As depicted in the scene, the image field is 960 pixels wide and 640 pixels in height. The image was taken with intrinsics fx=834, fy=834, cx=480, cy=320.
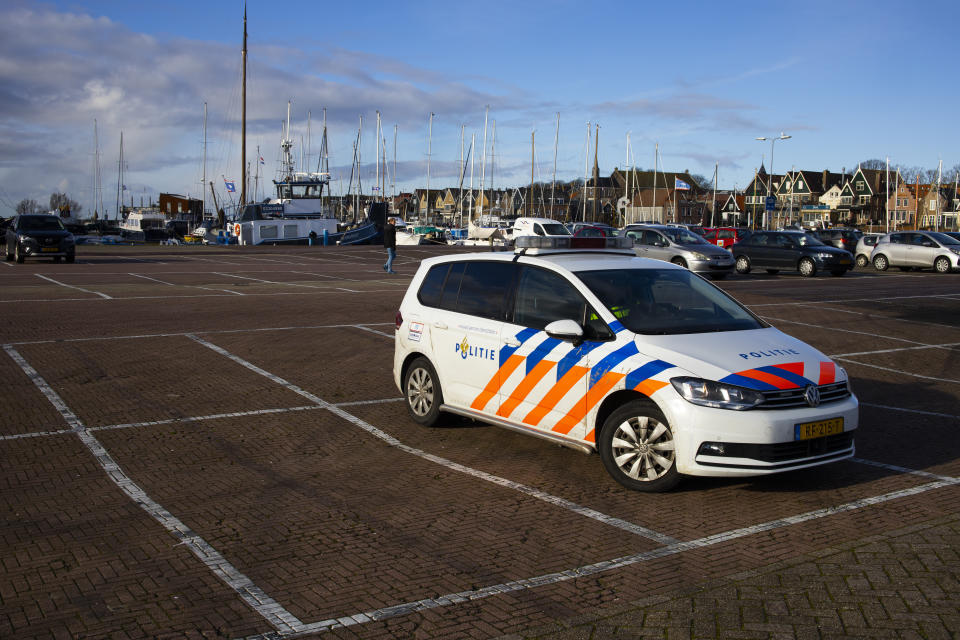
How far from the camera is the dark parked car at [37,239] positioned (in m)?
29.8

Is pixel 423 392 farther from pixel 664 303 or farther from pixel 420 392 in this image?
pixel 664 303

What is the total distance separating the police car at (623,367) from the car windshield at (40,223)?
1083 inches

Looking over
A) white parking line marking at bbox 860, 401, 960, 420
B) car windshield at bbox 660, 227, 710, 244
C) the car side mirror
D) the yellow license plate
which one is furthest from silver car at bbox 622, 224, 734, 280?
the yellow license plate

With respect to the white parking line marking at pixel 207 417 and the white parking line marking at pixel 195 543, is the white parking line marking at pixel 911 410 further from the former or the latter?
the white parking line marking at pixel 195 543

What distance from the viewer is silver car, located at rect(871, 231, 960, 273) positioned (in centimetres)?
3247

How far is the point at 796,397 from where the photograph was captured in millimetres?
5914

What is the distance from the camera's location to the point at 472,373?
740cm

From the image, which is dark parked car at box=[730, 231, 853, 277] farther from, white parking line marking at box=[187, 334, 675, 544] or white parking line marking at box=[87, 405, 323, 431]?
white parking line marking at box=[87, 405, 323, 431]

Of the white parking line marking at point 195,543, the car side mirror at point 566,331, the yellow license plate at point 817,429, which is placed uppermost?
the car side mirror at point 566,331

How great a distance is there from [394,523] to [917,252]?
33.4 metres

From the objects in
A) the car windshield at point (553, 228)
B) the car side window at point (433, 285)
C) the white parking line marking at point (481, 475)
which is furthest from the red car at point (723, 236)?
the car side window at point (433, 285)

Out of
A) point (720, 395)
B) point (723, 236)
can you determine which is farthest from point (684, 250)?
point (720, 395)

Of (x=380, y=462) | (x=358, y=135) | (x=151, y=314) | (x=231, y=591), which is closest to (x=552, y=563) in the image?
(x=231, y=591)

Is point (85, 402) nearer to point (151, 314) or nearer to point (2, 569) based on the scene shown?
point (2, 569)
